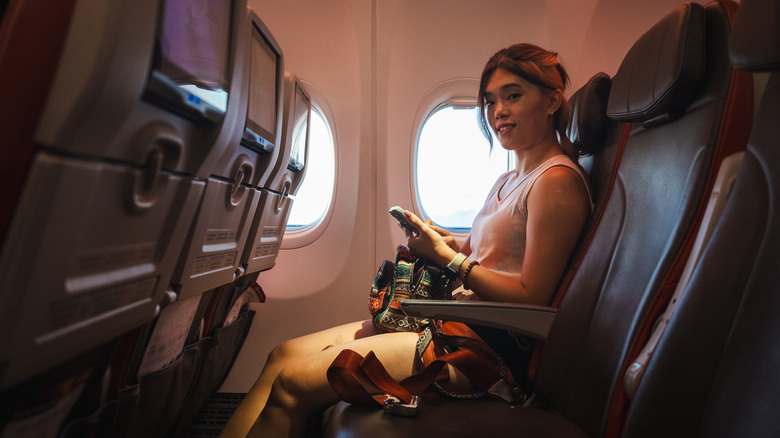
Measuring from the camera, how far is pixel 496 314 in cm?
139

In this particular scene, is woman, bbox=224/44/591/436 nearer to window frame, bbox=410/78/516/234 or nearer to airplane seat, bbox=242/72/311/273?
airplane seat, bbox=242/72/311/273

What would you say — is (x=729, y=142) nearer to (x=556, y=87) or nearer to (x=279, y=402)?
(x=556, y=87)

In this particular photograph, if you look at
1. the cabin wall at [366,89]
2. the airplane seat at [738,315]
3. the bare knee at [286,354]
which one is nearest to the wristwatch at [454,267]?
the bare knee at [286,354]

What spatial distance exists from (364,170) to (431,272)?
4.93 feet

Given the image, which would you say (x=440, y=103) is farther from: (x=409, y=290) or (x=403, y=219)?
(x=409, y=290)

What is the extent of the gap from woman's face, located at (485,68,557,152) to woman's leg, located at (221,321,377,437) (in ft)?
2.99

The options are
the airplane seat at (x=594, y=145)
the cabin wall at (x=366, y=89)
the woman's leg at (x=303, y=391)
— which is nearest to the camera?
the airplane seat at (x=594, y=145)

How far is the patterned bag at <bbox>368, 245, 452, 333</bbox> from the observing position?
1.72 m

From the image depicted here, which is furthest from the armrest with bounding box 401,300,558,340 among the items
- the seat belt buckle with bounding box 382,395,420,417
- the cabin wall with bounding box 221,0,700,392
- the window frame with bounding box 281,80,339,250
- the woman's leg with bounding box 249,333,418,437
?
the window frame with bounding box 281,80,339,250

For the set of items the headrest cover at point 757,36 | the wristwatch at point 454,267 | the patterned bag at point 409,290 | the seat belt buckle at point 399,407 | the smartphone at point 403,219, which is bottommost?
the seat belt buckle at point 399,407

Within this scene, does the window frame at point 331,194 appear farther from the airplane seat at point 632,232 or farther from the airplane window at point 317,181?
the airplane seat at point 632,232

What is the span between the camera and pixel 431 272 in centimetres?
176

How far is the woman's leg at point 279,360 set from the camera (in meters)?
1.71

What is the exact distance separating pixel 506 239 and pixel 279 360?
970 millimetres
